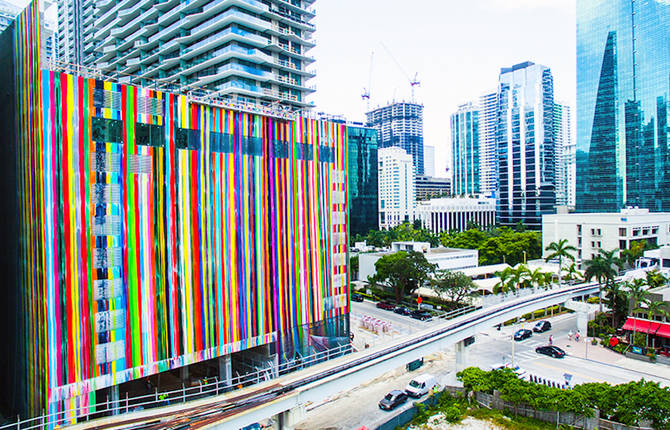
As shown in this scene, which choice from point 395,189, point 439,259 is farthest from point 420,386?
point 395,189

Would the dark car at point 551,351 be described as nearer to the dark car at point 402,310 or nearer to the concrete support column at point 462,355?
the concrete support column at point 462,355

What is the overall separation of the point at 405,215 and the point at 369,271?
109 meters

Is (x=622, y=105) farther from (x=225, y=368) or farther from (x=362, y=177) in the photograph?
(x=225, y=368)

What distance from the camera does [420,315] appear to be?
64.4m

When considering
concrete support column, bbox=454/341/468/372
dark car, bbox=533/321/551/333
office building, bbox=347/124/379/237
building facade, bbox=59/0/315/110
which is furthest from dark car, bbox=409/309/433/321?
office building, bbox=347/124/379/237

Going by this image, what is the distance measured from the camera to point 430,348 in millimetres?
39750

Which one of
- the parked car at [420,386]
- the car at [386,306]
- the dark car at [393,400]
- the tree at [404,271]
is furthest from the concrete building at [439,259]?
the dark car at [393,400]

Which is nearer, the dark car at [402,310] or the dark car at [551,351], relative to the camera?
the dark car at [551,351]

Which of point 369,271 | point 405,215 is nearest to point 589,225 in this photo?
point 369,271

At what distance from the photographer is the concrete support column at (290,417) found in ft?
97.0

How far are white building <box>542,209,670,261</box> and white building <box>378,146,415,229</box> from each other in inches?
3600

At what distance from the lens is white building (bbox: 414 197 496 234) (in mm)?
173000

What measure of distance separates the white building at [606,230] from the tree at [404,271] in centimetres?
3899

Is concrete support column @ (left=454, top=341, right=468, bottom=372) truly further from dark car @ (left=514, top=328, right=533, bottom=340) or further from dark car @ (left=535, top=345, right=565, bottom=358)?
dark car @ (left=514, top=328, right=533, bottom=340)
